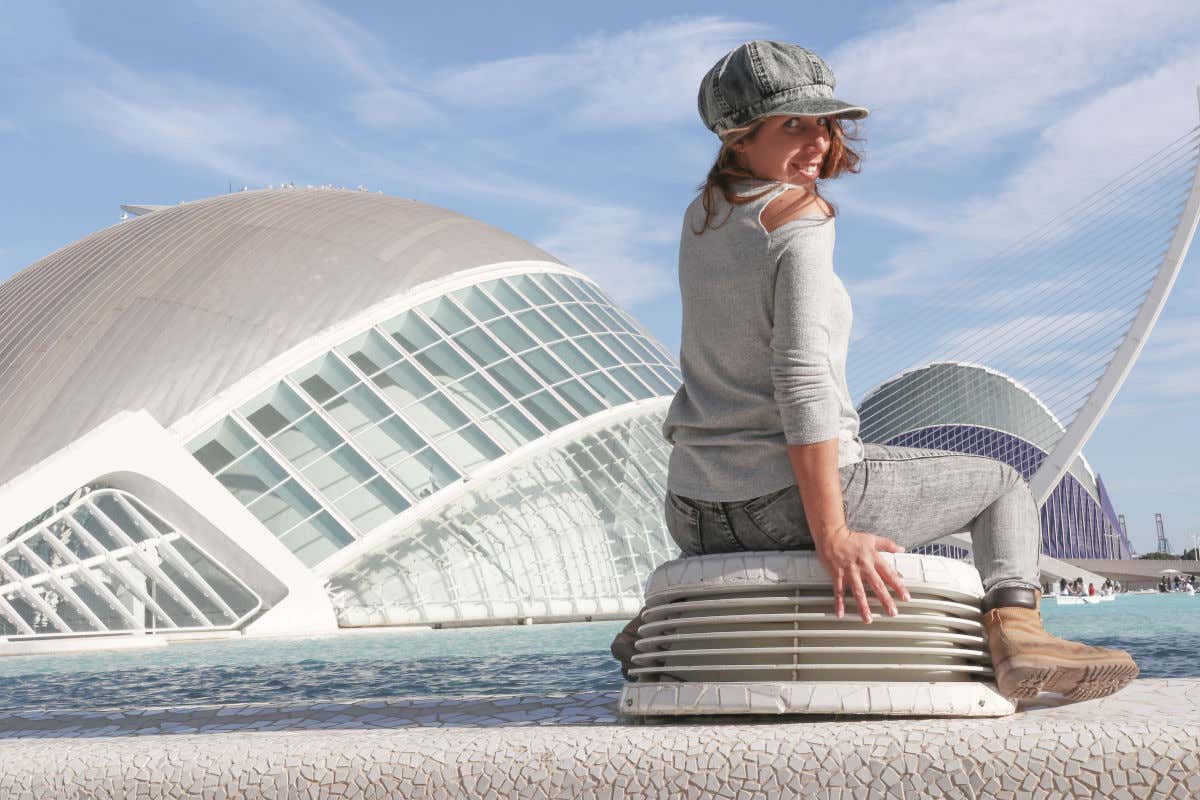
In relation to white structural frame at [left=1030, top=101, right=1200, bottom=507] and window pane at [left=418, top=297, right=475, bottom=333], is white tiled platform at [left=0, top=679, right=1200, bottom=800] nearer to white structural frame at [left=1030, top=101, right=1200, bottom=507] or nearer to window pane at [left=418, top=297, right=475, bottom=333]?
window pane at [left=418, top=297, right=475, bottom=333]

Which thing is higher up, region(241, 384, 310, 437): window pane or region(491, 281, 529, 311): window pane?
region(491, 281, 529, 311): window pane

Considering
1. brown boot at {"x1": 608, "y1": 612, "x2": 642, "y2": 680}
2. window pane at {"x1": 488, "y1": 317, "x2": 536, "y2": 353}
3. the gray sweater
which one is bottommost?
brown boot at {"x1": 608, "y1": 612, "x2": 642, "y2": 680}

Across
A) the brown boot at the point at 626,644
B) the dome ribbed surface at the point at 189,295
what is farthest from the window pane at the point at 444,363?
the brown boot at the point at 626,644

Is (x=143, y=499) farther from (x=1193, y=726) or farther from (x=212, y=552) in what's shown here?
(x=1193, y=726)

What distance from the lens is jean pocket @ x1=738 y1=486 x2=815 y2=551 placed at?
254 cm

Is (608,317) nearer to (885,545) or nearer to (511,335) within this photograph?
(511,335)

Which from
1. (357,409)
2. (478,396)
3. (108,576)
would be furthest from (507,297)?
(108,576)

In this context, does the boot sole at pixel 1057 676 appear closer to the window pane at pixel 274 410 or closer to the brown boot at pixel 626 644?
the brown boot at pixel 626 644

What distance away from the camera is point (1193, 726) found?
77.9 inches

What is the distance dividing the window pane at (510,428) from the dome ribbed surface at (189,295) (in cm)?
306

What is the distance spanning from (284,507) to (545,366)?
18.5ft

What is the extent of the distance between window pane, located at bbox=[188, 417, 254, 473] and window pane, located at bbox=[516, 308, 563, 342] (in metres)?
5.92

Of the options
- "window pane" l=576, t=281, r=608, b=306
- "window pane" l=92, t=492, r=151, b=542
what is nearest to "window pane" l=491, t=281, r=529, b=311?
"window pane" l=576, t=281, r=608, b=306

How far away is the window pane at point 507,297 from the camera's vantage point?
21766 mm
